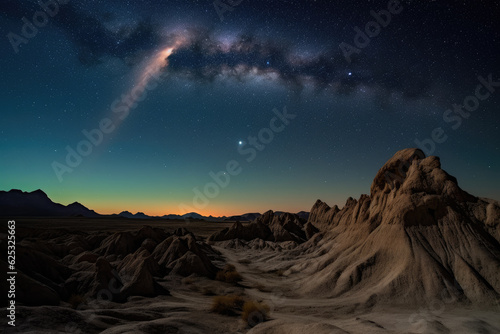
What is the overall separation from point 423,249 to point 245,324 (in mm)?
13551

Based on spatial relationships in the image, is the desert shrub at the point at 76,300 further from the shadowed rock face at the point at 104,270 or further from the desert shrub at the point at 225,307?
the desert shrub at the point at 225,307

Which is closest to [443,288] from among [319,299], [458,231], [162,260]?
[458,231]

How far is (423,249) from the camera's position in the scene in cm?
1950

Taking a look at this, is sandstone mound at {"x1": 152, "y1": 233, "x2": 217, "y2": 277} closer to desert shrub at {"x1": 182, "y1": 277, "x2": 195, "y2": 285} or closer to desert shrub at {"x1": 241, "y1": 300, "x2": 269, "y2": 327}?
desert shrub at {"x1": 182, "y1": 277, "x2": 195, "y2": 285}

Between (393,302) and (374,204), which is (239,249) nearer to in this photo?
(374,204)

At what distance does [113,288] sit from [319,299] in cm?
1394

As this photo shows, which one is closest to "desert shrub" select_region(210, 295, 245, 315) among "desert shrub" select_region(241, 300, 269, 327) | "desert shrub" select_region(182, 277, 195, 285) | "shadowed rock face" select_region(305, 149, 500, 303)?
"desert shrub" select_region(241, 300, 269, 327)

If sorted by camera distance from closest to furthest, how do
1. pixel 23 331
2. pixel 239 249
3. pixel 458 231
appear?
pixel 23 331, pixel 458 231, pixel 239 249

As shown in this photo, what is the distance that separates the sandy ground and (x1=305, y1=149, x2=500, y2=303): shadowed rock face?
4.73ft

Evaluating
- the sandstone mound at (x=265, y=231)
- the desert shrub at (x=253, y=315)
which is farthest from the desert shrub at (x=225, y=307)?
the sandstone mound at (x=265, y=231)

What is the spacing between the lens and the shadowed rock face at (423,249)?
17188mm

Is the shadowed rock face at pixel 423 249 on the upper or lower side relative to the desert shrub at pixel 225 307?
upper

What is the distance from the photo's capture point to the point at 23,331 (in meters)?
9.35

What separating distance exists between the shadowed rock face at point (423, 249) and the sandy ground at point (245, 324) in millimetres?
1442
